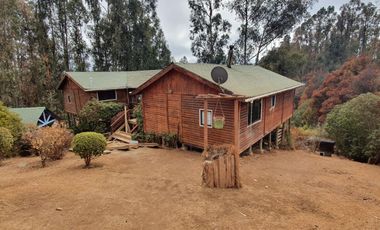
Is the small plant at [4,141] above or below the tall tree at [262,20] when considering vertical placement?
below

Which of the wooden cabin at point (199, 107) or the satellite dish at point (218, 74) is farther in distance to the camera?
the wooden cabin at point (199, 107)

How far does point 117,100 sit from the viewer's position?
68.9 ft

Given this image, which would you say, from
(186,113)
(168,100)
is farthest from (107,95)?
(186,113)

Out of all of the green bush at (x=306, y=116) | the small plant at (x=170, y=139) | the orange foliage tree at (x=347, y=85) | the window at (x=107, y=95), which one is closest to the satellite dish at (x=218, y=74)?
the small plant at (x=170, y=139)

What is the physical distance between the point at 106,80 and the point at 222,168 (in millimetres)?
17271

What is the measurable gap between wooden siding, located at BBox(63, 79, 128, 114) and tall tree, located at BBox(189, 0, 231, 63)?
13.3m

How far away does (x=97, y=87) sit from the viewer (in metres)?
19.6

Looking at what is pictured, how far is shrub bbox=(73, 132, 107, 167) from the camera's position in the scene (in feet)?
28.2

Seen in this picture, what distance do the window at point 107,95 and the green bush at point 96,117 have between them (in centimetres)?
213

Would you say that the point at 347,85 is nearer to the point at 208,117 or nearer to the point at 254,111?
the point at 254,111

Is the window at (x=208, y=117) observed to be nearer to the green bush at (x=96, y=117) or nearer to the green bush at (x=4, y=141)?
the green bush at (x=4, y=141)

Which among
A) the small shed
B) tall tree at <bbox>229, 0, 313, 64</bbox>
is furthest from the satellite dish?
tall tree at <bbox>229, 0, 313, 64</bbox>

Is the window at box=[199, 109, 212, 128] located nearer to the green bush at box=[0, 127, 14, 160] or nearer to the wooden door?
the wooden door

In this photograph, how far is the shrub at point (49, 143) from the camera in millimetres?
9570
